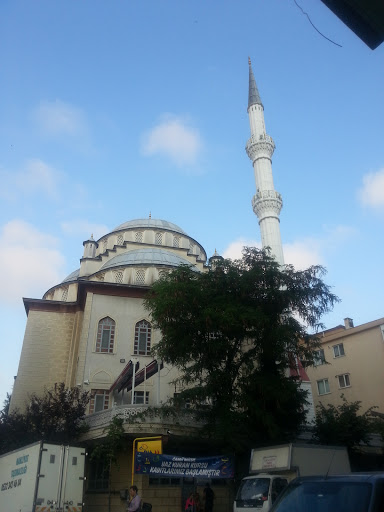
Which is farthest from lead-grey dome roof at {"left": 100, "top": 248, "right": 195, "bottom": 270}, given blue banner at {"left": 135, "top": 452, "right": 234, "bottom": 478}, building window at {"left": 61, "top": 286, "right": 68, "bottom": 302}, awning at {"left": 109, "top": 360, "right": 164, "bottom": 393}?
blue banner at {"left": 135, "top": 452, "right": 234, "bottom": 478}

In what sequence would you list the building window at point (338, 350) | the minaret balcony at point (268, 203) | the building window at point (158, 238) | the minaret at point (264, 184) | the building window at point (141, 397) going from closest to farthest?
the building window at point (141, 397)
the building window at point (338, 350)
the minaret at point (264, 184)
the minaret balcony at point (268, 203)
the building window at point (158, 238)

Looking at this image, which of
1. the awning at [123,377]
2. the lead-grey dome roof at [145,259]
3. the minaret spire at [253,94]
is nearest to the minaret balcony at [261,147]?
the minaret spire at [253,94]

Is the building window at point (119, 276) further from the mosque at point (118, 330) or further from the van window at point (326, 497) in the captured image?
the van window at point (326, 497)

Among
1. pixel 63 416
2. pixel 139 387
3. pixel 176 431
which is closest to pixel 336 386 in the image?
pixel 139 387

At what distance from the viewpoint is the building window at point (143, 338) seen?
74.5 ft

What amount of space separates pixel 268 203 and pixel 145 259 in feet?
35.1

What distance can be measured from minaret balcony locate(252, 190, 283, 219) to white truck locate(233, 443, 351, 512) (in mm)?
22371

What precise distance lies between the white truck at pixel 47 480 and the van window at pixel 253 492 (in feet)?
13.2

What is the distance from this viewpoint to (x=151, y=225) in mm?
34125

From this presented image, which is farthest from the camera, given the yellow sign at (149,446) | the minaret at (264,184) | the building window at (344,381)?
the minaret at (264,184)

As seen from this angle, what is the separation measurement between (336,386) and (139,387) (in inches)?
521

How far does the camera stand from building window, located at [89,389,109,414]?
20.8 meters

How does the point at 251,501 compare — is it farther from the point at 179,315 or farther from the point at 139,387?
the point at 139,387

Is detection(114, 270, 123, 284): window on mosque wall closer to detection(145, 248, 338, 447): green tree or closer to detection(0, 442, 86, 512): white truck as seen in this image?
detection(145, 248, 338, 447): green tree
